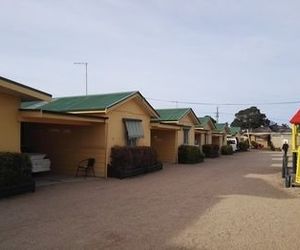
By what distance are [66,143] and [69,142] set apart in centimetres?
19

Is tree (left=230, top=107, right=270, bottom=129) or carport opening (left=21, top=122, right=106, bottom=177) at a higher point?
tree (left=230, top=107, right=270, bottom=129)

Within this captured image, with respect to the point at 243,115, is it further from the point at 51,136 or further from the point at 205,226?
the point at 205,226

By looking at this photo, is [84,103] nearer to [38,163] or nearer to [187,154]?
[38,163]

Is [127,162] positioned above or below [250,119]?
below

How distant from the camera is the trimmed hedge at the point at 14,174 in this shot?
Result: 39.5ft

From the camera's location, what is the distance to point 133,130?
2111 cm

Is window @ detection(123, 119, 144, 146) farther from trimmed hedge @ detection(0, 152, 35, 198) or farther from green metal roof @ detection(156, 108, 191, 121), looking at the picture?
green metal roof @ detection(156, 108, 191, 121)

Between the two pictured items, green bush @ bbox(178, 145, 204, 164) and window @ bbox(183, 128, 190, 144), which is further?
window @ bbox(183, 128, 190, 144)

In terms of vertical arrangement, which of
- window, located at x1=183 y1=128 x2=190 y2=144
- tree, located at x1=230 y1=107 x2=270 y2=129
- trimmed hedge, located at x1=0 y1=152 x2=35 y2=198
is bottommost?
trimmed hedge, located at x1=0 y1=152 x2=35 y2=198

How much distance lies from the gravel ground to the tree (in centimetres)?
7944

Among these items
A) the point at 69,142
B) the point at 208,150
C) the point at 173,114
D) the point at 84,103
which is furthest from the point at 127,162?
the point at 208,150

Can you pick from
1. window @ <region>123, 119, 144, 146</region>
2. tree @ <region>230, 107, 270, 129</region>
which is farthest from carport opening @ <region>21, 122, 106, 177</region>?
tree @ <region>230, 107, 270, 129</region>

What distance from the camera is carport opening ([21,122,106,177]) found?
61.6ft

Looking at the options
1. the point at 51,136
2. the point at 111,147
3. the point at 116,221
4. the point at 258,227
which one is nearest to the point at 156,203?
the point at 116,221
